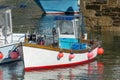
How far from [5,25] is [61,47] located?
14.2 feet

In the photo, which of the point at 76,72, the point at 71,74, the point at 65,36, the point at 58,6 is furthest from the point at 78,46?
the point at 58,6

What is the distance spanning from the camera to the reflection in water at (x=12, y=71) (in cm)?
3366

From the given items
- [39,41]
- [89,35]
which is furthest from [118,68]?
[89,35]

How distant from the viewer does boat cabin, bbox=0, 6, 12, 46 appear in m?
37.9

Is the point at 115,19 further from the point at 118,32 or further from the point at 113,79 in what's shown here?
the point at 113,79

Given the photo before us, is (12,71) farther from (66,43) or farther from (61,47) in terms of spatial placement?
(66,43)

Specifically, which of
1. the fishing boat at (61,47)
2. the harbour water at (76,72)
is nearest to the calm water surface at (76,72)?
the harbour water at (76,72)

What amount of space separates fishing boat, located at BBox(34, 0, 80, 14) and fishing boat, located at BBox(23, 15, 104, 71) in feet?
220

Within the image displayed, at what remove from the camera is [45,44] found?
121 ft

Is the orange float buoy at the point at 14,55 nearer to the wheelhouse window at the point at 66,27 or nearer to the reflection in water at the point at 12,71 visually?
the reflection in water at the point at 12,71

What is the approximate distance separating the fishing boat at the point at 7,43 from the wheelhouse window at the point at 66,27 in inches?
125

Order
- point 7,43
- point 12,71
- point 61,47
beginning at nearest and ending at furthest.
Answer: point 12,71 → point 61,47 → point 7,43

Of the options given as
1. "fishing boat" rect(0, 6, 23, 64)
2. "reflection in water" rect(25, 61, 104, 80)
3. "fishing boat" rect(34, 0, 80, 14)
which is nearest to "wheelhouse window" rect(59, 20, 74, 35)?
"reflection in water" rect(25, 61, 104, 80)

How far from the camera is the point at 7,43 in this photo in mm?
37562
